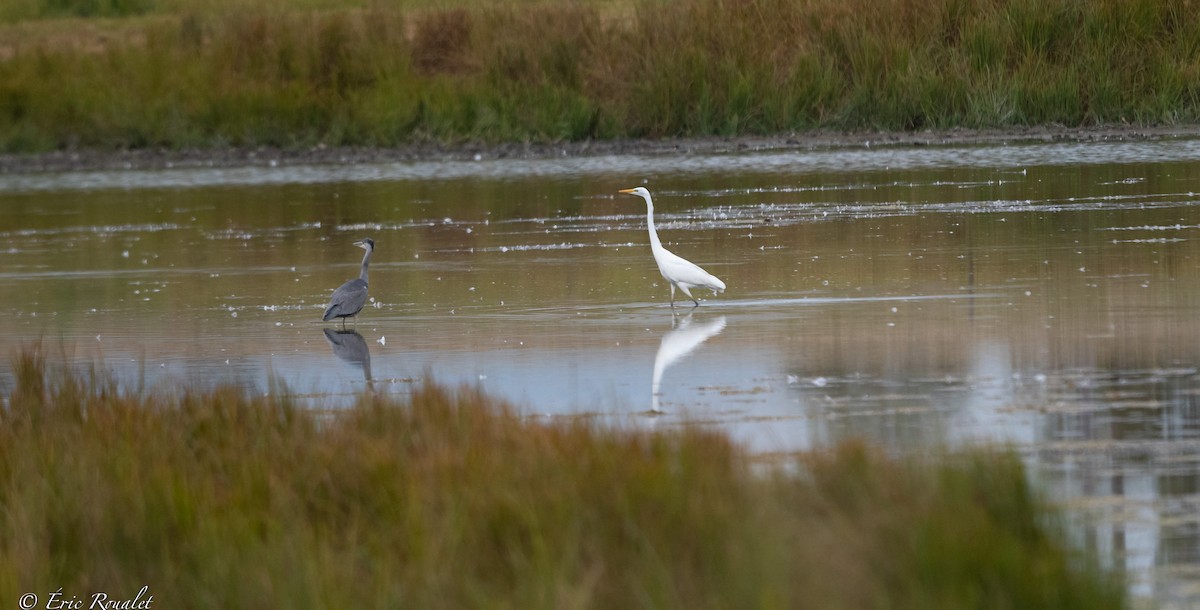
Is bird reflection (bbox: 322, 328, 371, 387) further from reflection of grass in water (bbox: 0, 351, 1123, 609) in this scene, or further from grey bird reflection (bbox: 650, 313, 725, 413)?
reflection of grass in water (bbox: 0, 351, 1123, 609)

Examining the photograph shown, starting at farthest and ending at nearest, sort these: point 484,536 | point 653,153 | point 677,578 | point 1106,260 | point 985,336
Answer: point 653,153, point 1106,260, point 985,336, point 484,536, point 677,578

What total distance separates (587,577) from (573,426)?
74.5 inches

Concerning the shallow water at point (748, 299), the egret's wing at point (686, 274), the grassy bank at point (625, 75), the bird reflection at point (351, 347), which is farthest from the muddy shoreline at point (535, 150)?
the bird reflection at point (351, 347)

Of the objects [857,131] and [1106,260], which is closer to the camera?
[1106,260]

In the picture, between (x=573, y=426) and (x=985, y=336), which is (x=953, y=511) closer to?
(x=573, y=426)

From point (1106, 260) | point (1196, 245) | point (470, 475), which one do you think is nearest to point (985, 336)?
point (1106, 260)

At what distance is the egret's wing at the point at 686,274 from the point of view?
12961 mm

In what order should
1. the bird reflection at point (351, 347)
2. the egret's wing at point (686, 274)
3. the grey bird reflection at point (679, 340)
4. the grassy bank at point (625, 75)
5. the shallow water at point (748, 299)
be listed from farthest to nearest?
the grassy bank at point (625, 75), the egret's wing at point (686, 274), the bird reflection at point (351, 347), the grey bird reflection at point (679, 340), the shallow water at point (748, 299)

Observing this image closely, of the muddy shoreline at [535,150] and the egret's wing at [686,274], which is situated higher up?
the muddy shoreline at [535,150]

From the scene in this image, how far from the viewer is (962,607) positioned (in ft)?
17.0

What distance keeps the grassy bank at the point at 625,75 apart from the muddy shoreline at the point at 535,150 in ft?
1.03

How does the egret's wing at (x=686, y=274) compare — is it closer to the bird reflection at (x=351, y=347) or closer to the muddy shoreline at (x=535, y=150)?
the bird reflection at (x=351, y=347)

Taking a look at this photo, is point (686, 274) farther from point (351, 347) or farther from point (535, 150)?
point (535, 150)

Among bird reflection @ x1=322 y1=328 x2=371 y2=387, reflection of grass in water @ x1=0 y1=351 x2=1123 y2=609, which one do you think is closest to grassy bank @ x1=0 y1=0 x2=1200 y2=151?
bird reflection @ x1=322 y1=328 x2=371 y2=387
